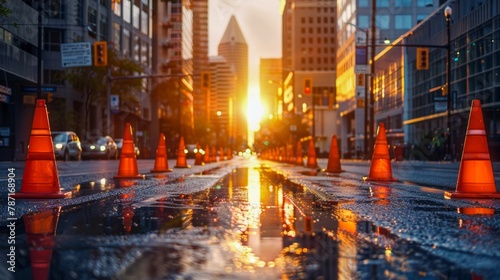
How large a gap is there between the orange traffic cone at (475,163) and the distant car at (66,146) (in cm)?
2886

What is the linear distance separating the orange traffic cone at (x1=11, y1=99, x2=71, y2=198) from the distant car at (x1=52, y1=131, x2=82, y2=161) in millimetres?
26301

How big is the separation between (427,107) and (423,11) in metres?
21.5

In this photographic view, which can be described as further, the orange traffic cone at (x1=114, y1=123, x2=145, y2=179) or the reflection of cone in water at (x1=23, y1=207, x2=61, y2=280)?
the orange traffic cone at (x1=114, y1=123, x2=145, y2=179)

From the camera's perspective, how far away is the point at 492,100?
4150cm

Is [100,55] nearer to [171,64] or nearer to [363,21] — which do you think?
[363,21]

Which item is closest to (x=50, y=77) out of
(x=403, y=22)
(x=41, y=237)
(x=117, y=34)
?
(x=117, y=34)

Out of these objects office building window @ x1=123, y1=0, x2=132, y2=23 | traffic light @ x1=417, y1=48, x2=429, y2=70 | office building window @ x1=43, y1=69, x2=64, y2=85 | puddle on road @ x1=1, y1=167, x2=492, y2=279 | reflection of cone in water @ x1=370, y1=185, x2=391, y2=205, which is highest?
office building window @ x1=123, y1=0, x2=132, y2=23

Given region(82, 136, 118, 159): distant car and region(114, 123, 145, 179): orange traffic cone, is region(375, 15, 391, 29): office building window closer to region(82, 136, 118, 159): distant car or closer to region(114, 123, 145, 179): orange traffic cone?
region(82, 136, 118, 159): distant car

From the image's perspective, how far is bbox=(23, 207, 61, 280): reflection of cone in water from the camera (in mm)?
4096

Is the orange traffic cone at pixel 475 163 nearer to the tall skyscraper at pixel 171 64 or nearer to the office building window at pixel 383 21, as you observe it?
the office building window at pixel 383 21

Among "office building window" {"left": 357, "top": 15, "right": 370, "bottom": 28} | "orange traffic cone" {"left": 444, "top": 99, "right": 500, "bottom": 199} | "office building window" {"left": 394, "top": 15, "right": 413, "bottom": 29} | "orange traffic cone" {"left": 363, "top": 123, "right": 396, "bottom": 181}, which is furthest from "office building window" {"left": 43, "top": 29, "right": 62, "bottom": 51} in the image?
"orange traffic cone" {"left": 444, "top": 99, "right": 500, "bottom": 199}

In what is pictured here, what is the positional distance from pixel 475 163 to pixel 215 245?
5944 millimetres

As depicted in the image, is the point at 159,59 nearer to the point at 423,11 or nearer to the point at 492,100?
the point at 423,11

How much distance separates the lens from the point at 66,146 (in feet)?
118
